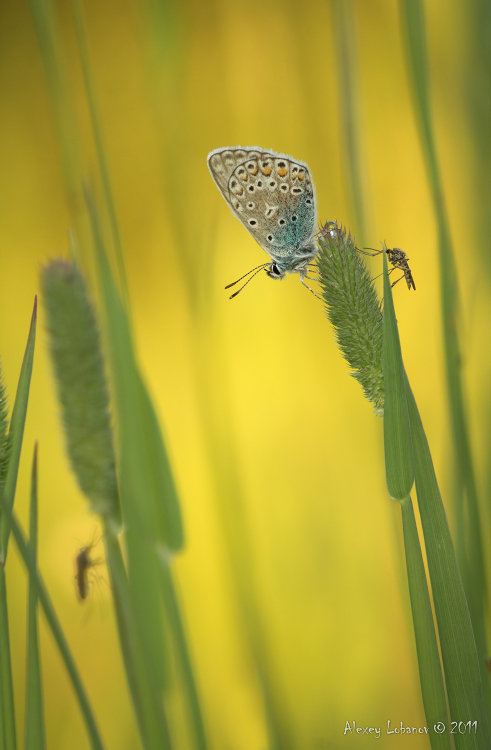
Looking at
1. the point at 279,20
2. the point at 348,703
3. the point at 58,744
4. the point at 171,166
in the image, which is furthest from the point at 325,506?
the point at 279,20

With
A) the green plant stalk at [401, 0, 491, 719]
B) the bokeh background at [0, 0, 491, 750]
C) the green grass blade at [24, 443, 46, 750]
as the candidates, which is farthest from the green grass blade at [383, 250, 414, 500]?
the bokeh background at [0, 0, 491, 750]

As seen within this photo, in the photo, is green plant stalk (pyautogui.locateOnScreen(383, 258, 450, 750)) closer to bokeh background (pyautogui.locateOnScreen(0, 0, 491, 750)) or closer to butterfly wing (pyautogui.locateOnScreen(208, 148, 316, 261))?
butterfly wing (pyautogui.locateOnScreen(208, 148, 316, 261))

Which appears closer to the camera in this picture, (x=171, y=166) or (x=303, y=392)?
(x=171, y=166)

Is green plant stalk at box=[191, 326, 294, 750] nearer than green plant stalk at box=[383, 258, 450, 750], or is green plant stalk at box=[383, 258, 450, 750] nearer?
green plant stalk at box=[383, 258, 450, 750]

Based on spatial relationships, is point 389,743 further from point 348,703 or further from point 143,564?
point 143,564

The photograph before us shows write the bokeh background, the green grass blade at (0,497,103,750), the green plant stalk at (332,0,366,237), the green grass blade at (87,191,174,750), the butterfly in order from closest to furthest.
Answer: the green grass blade at (0,497,103,750)
the green grass blade at (87,191,174,750)
the green plant stalk at (332,0,366,237)
the butterfly
the bokeh background

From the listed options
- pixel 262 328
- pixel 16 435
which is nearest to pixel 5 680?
pixel 16 435
